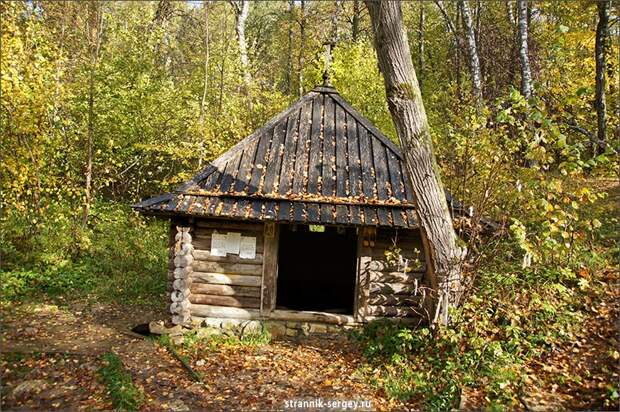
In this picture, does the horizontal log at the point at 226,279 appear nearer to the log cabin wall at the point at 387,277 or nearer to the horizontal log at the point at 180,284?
the horizontal log at the point at 180,284

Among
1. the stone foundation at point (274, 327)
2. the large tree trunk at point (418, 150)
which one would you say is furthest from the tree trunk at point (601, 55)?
the stone foundation at point (274, 327)

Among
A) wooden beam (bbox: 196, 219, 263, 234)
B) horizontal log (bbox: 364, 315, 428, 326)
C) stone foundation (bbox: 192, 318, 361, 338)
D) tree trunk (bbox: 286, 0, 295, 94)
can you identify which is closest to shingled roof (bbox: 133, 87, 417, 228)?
wooden beam (bbox: 196, 219, 263, 234)

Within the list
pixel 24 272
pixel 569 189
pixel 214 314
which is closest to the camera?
pixel 569 189

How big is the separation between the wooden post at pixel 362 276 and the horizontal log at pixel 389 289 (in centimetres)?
13

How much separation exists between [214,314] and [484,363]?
16.5 feet

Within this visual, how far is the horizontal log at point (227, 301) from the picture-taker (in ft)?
28.1

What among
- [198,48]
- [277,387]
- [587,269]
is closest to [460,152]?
[587,269]

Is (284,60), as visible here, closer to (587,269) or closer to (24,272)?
(24,272)

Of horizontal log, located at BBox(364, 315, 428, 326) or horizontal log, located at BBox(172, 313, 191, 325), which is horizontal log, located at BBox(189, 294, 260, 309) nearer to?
horizontal log, located at BBox(172, 313, 191, 325)

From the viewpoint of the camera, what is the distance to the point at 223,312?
8.54 m

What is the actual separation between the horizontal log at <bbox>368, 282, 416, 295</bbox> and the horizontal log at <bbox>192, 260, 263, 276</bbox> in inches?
90.0

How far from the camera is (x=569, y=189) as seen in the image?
25.7 feet

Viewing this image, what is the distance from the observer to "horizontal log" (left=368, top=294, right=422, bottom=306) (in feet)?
27.9

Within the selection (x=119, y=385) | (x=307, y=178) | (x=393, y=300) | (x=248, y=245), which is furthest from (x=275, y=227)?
(x=119, y=385)
